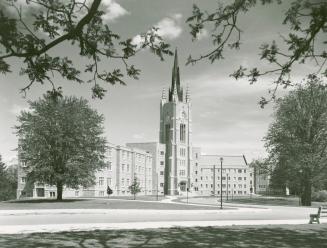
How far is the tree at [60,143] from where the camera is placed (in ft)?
162

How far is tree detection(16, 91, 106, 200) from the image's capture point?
49.3m

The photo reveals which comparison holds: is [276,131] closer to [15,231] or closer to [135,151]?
[15,231]

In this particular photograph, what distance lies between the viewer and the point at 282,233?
18062 millimetres

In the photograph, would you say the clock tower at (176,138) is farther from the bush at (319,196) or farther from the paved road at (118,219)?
the paved road at (118,219)

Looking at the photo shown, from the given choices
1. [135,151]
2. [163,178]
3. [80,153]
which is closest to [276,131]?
[80,153]

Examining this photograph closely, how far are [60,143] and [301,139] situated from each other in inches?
1052

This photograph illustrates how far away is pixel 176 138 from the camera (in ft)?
397

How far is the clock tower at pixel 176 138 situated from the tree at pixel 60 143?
2586 inches

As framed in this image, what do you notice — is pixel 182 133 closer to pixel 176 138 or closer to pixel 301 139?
pixel 176 138

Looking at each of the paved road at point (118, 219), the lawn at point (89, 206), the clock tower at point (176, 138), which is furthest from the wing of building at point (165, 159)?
the paved road at point (118, 219)

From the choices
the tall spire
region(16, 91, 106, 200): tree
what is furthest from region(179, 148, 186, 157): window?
region(16, 91, 106, 200): tree

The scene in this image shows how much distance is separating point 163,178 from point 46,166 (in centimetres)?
7303

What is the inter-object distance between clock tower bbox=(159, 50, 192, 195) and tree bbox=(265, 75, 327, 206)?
6810 cm

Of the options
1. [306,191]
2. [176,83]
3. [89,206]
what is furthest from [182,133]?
[89,206]
